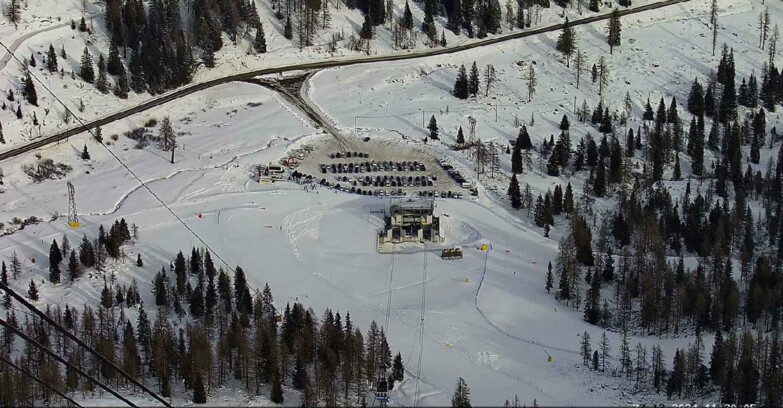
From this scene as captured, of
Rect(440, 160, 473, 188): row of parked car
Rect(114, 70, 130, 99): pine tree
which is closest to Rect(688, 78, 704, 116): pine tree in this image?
Rect(440, 160, 473, 188): row of parked car

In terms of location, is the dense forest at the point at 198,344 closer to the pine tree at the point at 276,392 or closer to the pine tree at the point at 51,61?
the pine tree at the point at 276,392

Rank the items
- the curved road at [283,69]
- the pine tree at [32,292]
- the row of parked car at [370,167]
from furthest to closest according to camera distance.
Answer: the curved road at [283,69]
the row of parked car at [370,167]
the pine tree at [32,292]

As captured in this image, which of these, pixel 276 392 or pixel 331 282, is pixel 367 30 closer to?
pixel 331 282

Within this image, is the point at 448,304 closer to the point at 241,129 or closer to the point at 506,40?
the point at 241,129

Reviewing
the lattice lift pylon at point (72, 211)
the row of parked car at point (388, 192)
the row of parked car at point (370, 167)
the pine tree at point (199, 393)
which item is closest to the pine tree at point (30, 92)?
the lattice lift pylon at point (72, 211)

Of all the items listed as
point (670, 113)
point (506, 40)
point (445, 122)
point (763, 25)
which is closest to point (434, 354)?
point (445, 122)
